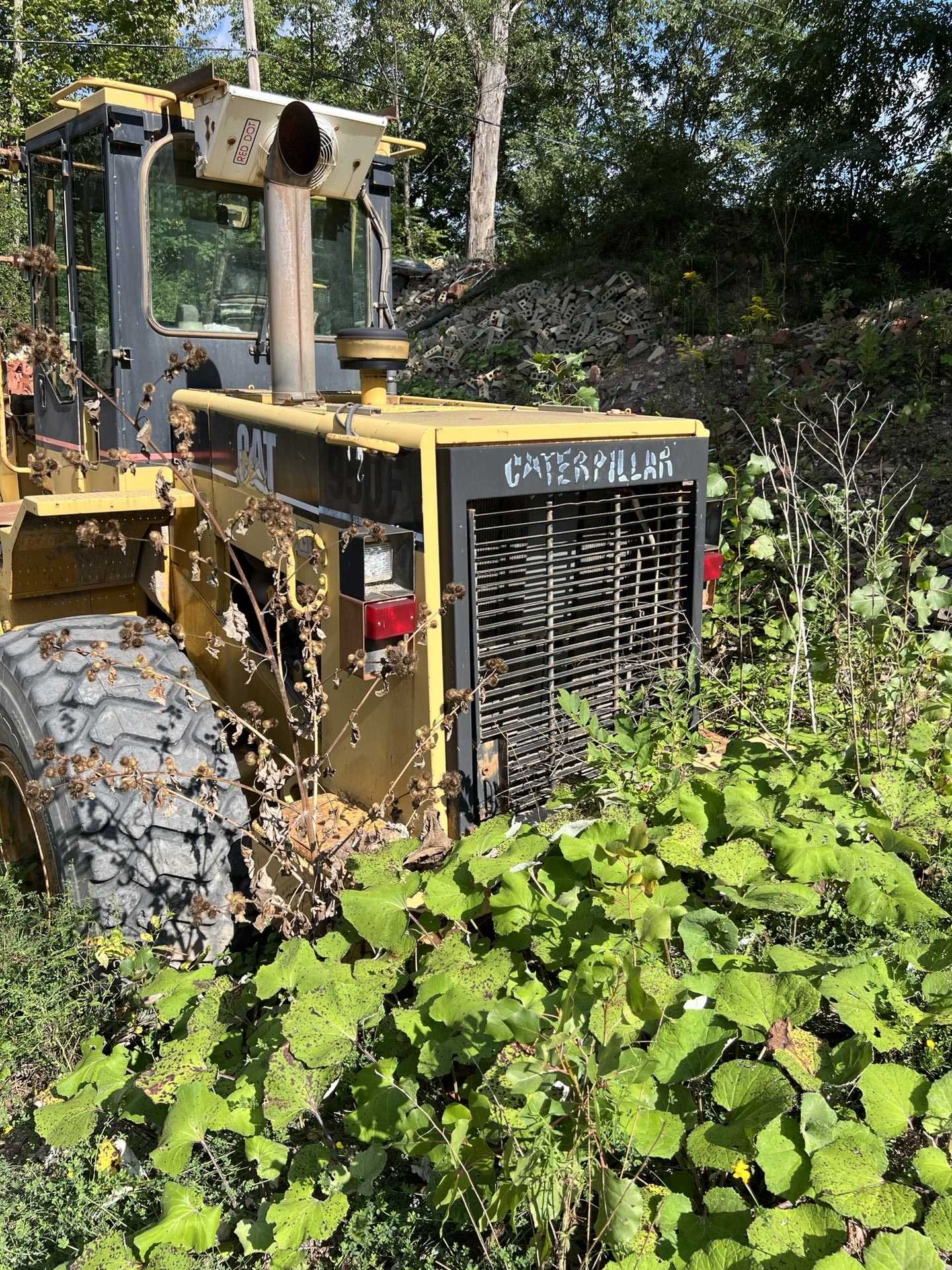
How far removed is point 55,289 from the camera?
4.27 metres

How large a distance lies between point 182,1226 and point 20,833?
1862 millimetres

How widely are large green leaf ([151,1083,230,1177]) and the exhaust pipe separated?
91.3 inches

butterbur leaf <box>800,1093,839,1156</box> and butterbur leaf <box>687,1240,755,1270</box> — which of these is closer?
butterbur leaf <box>687,1240,755,1270</box>

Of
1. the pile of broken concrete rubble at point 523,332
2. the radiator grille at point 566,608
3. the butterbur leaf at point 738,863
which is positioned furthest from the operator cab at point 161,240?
the pile of broken concrete rubble at point 523,332

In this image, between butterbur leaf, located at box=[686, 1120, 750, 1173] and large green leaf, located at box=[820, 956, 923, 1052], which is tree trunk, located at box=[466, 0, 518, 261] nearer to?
large green leaf, located at box=[820, 956, 923, 1052]

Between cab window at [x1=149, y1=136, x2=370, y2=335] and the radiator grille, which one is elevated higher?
cab window at [x1=149, y1=136, x2=370, y2=335]

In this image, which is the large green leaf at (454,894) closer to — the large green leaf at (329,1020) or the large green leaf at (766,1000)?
the large green leaf at (329,1020)

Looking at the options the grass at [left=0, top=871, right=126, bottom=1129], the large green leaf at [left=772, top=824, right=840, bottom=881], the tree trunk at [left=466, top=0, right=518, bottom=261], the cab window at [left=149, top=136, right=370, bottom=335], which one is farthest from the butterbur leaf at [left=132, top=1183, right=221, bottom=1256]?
the tree trunk at [left=466, top=0, right=518, bottom=261]

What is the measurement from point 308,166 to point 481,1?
65.9 feet

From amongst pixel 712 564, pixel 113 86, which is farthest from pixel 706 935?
pixel 113 86

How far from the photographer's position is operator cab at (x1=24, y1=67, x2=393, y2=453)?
370 cm

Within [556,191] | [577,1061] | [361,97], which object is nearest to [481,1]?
[361,97]

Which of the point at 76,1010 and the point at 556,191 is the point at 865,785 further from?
the point at 556,191

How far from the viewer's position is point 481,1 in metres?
20.2
